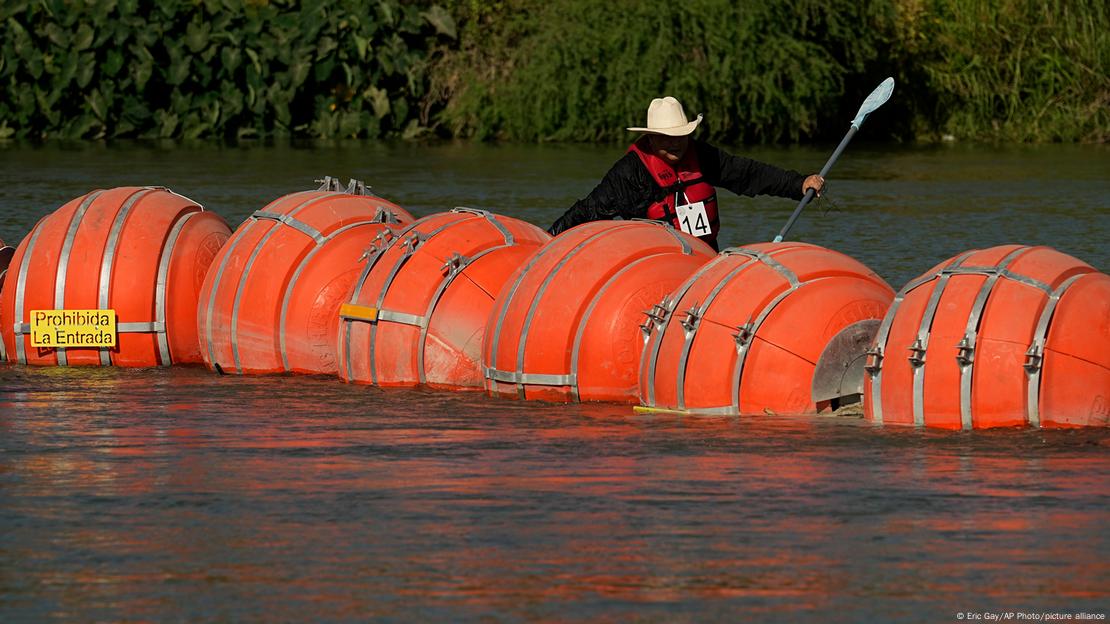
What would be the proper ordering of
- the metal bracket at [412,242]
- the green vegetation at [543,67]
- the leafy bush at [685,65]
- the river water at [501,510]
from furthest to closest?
1. the green vegetation at [543,67]
2. the leafy bush at [685,65]
3. the metal bracket at [412,242]
4. the river water at [501,510]

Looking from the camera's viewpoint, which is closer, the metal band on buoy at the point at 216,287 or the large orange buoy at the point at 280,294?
the large orange buoy at the point at 280,294

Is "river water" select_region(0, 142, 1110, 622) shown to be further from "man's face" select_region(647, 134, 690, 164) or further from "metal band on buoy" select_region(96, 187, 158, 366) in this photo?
"man's face" select_region(647, 134, 690, 164)

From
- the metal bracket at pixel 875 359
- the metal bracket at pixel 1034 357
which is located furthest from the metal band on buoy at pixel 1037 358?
the metal bracket at pixel 875 359

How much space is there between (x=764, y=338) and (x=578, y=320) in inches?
42.4

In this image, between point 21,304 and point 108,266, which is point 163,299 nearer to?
point 108,266

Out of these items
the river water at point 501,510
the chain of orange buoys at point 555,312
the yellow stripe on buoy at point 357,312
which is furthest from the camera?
A: the yellow stripe on buoy at point 357,312

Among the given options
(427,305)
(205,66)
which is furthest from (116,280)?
(205,66)

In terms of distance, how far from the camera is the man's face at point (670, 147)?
1222 centimetres

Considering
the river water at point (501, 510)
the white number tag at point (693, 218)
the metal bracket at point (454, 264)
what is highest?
the white number tag at point (693, 218)

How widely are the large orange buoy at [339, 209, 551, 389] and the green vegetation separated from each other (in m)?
19.0

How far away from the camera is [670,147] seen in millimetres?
12242

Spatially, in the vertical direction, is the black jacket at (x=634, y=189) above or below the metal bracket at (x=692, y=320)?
above

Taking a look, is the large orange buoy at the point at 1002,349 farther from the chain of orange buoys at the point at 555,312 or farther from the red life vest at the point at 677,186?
the red life vest at the point at 677,186

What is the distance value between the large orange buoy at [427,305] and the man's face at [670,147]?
1.15 m
